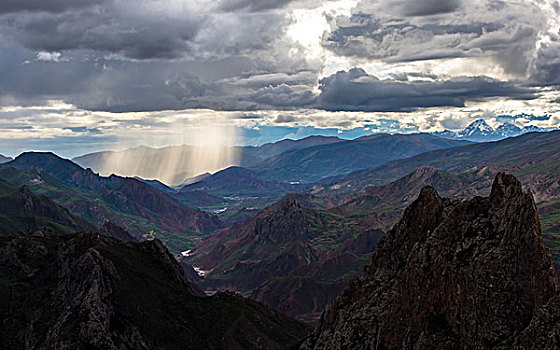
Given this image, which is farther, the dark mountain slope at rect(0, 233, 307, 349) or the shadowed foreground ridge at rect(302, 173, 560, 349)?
the dark mountain slope at rect(0, 233, 307, 349)

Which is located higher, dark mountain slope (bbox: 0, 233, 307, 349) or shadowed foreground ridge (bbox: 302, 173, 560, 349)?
shadowed foreground ridge (bbox: 302, 173, 560, 349)

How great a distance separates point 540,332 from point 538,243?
13166 mm

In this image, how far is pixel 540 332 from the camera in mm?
48500

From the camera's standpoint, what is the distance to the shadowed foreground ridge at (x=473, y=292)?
5453cm

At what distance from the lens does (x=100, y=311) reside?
161250mm

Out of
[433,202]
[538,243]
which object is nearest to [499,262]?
[538,243]

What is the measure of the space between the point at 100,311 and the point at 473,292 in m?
135

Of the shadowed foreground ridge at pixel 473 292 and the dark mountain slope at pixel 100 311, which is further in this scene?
the dark mountain slope at pixel 100 311

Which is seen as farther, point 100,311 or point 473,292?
point 100,311

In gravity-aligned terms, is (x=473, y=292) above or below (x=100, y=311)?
above

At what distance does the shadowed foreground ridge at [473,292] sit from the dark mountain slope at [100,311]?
307 ft

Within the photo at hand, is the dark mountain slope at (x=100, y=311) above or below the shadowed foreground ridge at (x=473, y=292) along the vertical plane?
below

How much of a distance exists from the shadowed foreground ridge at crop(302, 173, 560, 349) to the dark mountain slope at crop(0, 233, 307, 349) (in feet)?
307

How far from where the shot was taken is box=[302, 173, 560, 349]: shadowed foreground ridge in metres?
54.5
